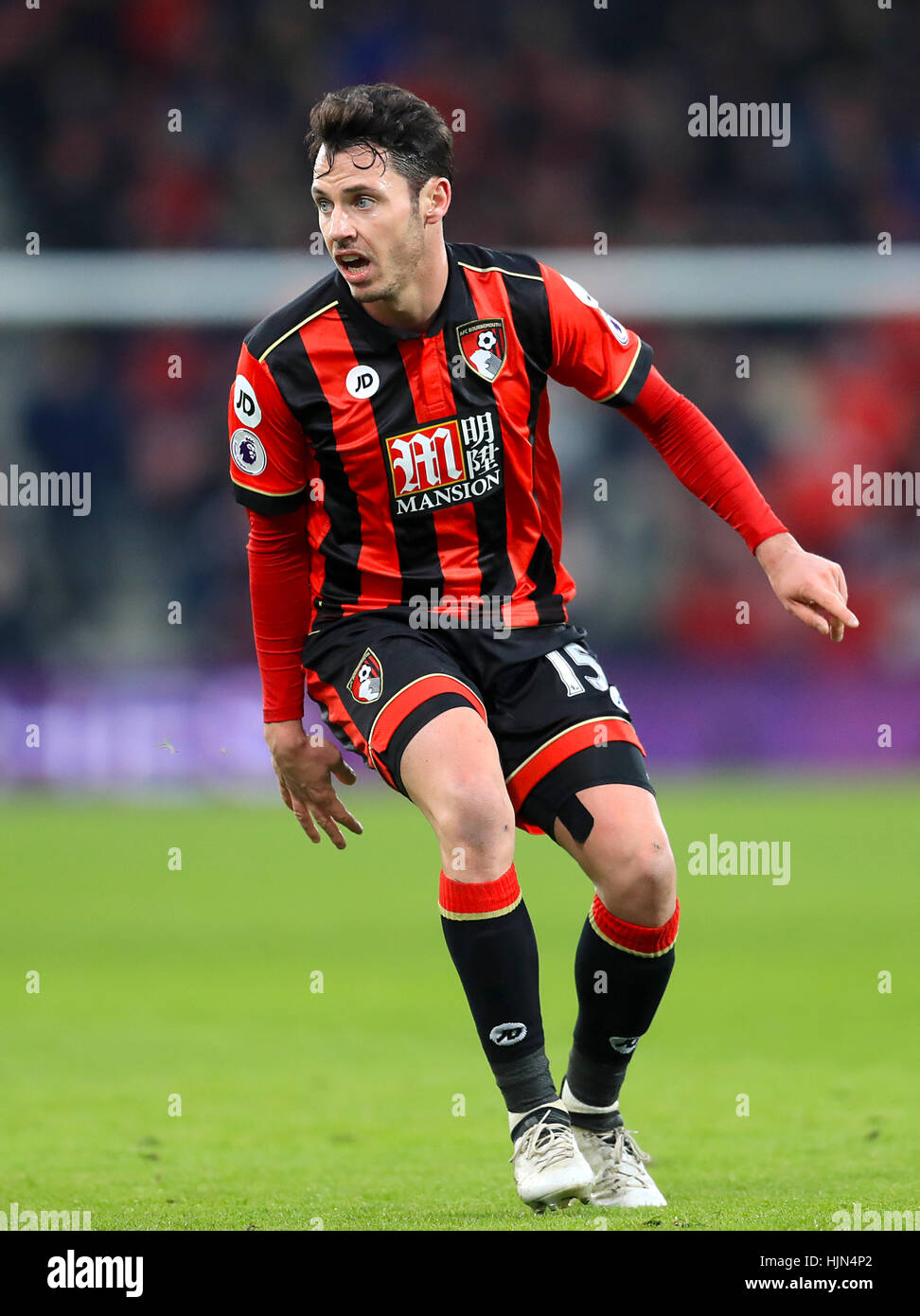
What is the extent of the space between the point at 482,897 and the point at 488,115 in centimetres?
1498

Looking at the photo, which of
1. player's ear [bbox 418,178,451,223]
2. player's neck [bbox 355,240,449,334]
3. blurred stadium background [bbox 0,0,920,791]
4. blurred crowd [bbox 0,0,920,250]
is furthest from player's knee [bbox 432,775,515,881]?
blurred crowd [bbox 0,0,920,250]

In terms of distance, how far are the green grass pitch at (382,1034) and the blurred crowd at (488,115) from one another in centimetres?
737

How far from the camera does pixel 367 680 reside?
3.95 meters

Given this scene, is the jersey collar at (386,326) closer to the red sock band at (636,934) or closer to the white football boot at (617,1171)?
the red sock band at (636,934)

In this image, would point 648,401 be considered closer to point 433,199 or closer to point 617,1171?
point 433,199

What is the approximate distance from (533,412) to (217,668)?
10897 mm

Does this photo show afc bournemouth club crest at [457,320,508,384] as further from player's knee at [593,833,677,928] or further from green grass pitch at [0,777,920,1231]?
green grass pitch at [0,777,920,1231]

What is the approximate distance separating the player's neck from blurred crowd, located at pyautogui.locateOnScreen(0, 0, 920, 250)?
1333cm

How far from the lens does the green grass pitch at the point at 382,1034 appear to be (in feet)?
13.3

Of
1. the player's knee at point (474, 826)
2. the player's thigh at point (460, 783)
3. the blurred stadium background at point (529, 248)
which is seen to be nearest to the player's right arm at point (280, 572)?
the player's thigh at point (460, 783)

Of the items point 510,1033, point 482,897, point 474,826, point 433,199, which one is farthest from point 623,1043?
point 433,199

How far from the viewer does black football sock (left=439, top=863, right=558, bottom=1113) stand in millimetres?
3711
